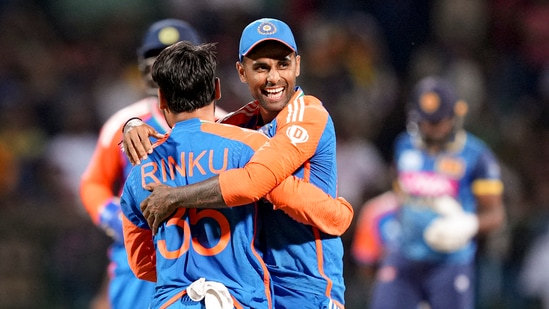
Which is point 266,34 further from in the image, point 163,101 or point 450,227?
point 450,227

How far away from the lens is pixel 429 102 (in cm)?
780

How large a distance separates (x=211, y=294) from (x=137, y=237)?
0.54 metres

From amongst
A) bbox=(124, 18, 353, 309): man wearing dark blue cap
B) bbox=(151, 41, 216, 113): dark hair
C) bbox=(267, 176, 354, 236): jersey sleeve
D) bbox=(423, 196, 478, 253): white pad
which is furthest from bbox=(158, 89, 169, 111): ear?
bbox=(423, 196, 478, 253): white pad

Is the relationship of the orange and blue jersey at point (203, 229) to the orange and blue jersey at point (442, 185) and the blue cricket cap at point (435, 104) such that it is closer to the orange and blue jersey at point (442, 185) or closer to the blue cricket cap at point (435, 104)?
the orange and blue jersey at point (442, 185)

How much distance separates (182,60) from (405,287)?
415cm

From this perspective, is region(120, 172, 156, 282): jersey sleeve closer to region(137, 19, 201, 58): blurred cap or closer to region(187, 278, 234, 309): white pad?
region(187, 278, 234, 309): white pad

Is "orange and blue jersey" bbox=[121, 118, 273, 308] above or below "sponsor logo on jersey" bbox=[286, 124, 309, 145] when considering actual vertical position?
below

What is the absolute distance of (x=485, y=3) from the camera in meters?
11.9

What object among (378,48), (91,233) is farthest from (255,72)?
(378,48)

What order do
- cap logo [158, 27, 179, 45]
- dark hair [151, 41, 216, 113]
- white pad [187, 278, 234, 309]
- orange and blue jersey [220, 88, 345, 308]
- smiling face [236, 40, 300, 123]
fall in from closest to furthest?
white pad [187, 278, 234, 309]
dark hair [151, 41, 216, 113]
orange and blue jersey [220, 88, 345, 308]
smiling face [236, 40, 300, 123]
cap logo [158, 27, 179, 45]

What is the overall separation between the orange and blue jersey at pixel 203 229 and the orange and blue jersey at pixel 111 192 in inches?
62.9

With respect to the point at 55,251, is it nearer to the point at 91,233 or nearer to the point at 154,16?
the point at 91,233

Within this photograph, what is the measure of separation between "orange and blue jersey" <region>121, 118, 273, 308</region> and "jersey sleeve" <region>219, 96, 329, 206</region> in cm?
8

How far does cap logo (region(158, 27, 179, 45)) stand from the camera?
5.74 metres
